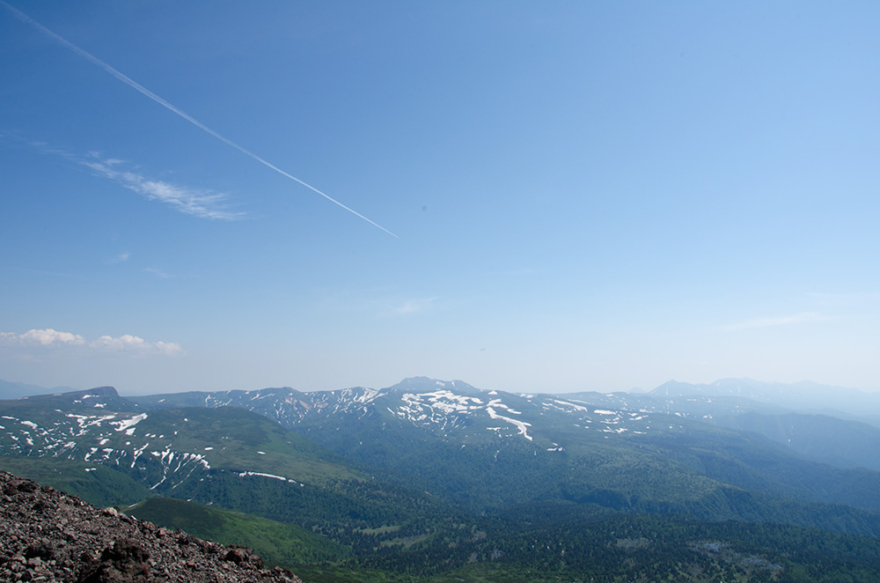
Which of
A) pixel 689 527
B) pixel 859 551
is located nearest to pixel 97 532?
pixel 689 527

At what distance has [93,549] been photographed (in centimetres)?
1734

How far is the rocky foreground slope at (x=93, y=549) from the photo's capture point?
14.5 meters

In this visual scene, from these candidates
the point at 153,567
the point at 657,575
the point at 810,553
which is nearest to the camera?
the point at 153,567

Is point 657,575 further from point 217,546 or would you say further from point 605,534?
point 217,546

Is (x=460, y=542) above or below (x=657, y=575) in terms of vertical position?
below

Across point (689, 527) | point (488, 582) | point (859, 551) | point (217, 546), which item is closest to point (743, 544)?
point (689, 527)

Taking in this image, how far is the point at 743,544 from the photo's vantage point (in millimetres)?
151875

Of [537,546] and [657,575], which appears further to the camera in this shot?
[537,546]

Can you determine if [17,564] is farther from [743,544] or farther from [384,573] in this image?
[743,544]

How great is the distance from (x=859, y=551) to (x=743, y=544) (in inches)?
2816

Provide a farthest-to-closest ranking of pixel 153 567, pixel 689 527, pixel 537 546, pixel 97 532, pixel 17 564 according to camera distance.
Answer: pixel 689 527 → pixel 537 546 → pixel 97 532 → pixel 153 567 → pixel 17 564

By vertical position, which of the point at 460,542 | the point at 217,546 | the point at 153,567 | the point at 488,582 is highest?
the point at 153,567

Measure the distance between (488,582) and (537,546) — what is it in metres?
47.2

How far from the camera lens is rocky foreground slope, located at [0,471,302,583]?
14500 mm
